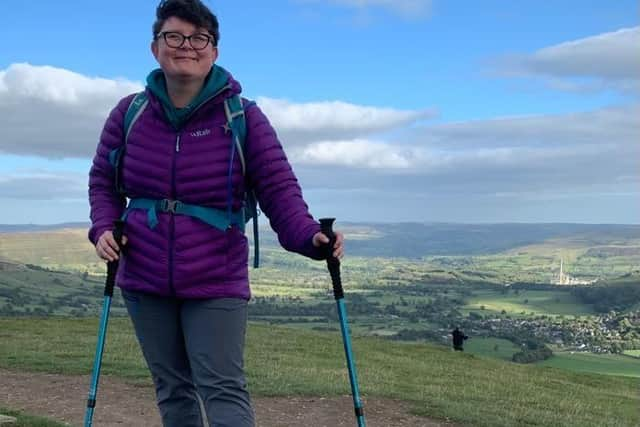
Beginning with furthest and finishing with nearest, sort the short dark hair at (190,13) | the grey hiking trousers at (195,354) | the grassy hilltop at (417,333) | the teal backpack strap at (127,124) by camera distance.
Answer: the grassy hilltop at (417,333), the teal backpack strap at (127,124), the short dark hair at (190,13), the grey hiking trousers at (195,354)

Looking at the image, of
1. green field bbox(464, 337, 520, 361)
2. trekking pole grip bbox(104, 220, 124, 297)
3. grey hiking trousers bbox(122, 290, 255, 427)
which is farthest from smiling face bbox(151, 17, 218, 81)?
green field bbox(464, 337, 520, 361)

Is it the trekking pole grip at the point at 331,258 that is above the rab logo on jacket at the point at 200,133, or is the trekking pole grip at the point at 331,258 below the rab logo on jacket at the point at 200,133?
below

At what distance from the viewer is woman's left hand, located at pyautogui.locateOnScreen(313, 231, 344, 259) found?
11.3ft

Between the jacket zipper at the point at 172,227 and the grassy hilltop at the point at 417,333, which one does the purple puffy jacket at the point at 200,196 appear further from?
the grassy hilltop at the point at 417,333

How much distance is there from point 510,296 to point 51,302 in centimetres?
4838

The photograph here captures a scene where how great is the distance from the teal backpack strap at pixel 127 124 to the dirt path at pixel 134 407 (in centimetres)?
468

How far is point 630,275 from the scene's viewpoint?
95.4m

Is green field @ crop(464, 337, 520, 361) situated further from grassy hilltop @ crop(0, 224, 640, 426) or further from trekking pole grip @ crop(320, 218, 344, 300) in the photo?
trekking pole grip @ crop(320, 218, 344, 300)

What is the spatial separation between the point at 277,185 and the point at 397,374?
974 cm

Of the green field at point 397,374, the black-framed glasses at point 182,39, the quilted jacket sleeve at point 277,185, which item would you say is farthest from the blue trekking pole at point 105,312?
the green field at point 397,374

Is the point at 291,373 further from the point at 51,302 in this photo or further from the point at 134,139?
the point at 51,302

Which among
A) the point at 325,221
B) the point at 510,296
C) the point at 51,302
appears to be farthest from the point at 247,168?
the point at 510,296

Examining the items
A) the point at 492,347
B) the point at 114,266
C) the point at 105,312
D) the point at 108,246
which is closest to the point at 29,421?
the point at 105,312

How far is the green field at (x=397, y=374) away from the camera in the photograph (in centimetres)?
976
